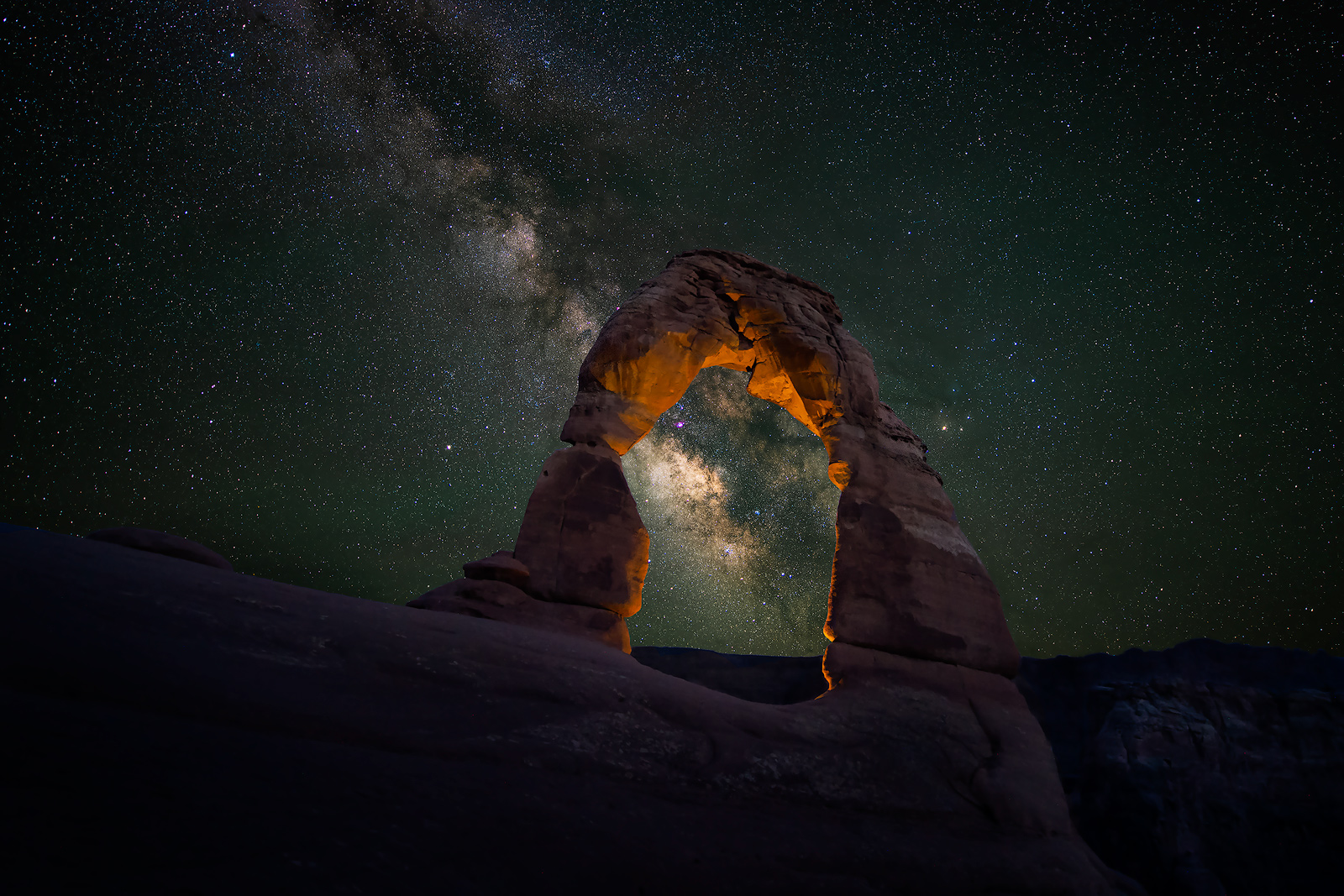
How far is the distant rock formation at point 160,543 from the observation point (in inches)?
187

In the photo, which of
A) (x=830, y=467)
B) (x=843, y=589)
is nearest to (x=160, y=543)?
(x=843, y=589)

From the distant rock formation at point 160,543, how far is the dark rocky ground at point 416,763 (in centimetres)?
76

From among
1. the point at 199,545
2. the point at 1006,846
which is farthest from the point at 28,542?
the point at 1006,846

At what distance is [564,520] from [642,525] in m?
1.07

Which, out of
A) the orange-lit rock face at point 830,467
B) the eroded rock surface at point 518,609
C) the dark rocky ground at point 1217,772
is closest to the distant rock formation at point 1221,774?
the dark rocky ground at point 1217,772

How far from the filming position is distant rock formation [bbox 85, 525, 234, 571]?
4742mm

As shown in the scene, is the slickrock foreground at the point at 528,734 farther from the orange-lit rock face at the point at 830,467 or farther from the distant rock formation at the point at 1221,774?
the distant rock formation at the point at 1221,774

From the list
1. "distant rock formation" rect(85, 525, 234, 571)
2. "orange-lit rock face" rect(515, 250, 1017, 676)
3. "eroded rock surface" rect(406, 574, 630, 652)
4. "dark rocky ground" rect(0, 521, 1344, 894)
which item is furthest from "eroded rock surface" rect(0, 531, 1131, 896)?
"orange-lit rock face" rect(515, 250, 1017, 676)

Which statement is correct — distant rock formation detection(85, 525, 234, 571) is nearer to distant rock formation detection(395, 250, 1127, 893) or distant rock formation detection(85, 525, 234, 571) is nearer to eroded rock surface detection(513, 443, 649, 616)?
distant rock formation detection(395, 250, 1127, 893)

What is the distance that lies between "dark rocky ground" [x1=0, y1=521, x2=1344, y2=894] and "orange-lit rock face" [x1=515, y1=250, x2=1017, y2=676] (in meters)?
1.20

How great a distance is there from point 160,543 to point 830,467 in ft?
25.2

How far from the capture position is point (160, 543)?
4.78 metres

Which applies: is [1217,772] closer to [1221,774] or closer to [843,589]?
[1221,774]

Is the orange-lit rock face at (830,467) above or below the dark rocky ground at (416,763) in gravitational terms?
above
